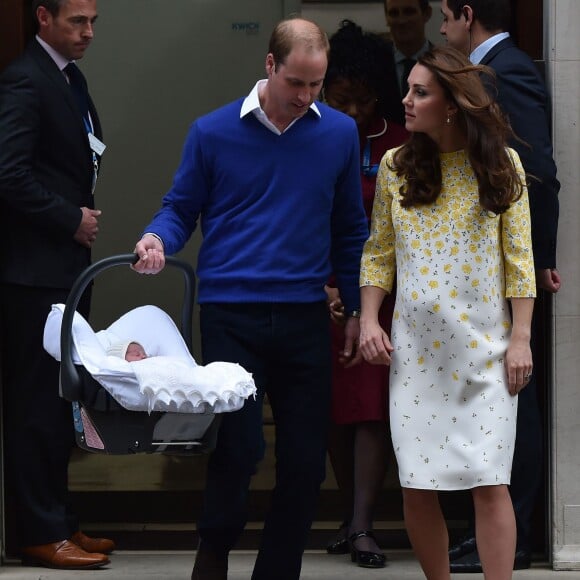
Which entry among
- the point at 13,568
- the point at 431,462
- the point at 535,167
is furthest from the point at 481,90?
the point at 13,568

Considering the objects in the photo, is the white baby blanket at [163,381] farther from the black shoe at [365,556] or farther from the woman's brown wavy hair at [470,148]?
the black shoe at [365,556]

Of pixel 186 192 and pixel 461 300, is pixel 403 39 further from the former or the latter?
pixel 461 300

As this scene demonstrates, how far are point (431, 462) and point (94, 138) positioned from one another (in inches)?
75.6

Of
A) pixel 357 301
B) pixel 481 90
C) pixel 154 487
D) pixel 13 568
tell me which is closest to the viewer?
pixel 481 90

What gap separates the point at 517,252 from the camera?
454 cm

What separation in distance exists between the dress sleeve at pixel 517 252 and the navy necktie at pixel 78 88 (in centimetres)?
185

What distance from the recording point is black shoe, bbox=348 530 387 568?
5555 millimetres

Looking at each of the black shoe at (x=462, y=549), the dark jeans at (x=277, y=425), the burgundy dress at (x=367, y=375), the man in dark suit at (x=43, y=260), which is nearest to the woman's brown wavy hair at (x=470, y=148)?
the dark jeans at (x=277, y=425)

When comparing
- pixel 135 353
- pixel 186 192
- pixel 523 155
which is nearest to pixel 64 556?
pixel 135 353

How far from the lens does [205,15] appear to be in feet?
23.1

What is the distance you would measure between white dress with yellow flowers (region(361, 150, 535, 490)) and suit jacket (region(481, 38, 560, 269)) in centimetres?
63

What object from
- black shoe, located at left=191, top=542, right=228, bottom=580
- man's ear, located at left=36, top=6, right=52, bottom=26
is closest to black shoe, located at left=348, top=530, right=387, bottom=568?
black shoe, located at left=191, top=542, right=228, bottom=580

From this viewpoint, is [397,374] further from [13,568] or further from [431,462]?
[13,568]

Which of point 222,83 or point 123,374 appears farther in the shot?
point 222,83
